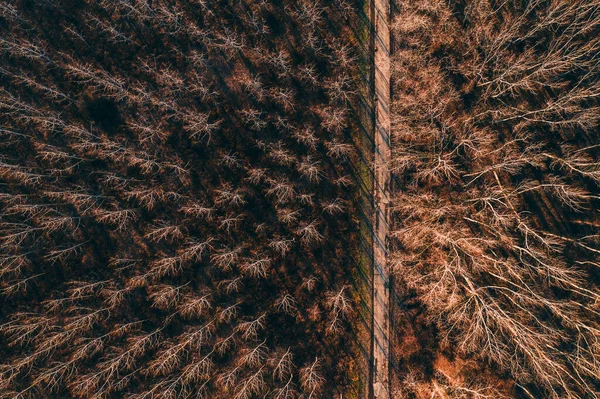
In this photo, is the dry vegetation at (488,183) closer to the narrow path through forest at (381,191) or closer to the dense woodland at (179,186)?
the narrow path through forest at (381,191)

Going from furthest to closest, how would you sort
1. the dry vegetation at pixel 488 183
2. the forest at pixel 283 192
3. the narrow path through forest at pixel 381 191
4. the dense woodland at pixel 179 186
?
the narrow path through forest at pixel 381 191 → the dense woodland at pixel 179 186 → the forest at pixel 283 192 → the dry vegetation at pixel 488 183

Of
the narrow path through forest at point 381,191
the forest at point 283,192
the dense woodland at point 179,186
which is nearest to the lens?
the forest at point 283,192

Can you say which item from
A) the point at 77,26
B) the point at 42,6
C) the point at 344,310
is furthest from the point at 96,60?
the point at 344,310

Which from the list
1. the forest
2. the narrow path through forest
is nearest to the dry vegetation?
the forest

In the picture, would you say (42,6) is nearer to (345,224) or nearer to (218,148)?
(218,148)

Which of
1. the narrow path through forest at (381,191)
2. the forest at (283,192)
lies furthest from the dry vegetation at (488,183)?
the narrow path through forest at (381,191)

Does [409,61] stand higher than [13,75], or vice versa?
[409,61]

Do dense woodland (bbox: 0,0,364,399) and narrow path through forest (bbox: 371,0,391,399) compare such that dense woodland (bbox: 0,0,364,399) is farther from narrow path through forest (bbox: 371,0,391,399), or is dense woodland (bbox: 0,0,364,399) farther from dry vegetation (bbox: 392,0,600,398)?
dry vegetation (bbox: 392,0,600,398)
